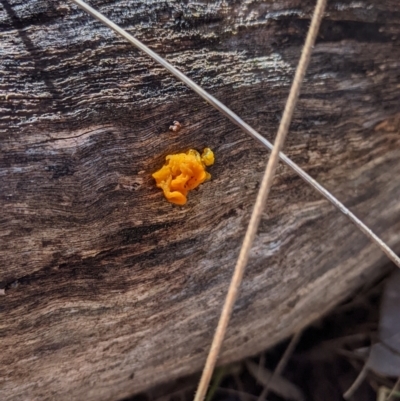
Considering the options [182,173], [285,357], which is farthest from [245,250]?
[285,357]

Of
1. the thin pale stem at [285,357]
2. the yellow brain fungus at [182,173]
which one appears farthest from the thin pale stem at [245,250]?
the thin pale stem at [285,357]

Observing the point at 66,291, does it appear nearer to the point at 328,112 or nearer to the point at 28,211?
the point at 28,211

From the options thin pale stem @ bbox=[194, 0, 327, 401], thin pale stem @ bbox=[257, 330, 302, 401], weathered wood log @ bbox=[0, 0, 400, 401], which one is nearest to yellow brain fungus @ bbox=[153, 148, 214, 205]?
weathered wood log @ bbox=[0, 0, 400, 401]

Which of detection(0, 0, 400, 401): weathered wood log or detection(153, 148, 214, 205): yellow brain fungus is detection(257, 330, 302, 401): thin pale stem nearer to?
detection(0, 0, 400, 401): weathered wood log

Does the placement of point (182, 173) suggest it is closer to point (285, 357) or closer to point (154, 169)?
point (154, 169)

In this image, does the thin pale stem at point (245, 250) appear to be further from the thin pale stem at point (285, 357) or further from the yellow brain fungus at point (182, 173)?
the thin pale stem at point (285, 357)

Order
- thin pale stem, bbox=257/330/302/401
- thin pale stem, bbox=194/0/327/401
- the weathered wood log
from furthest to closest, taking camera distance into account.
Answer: thin pale stem, bbox=257/330/302/401 → the weathered wood log → thin pale stem, bbox=194/0/327/401

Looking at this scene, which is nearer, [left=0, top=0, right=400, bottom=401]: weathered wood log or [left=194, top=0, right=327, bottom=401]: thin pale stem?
[left=194, top=0, right=327, bottom=401]: thin pale stem
